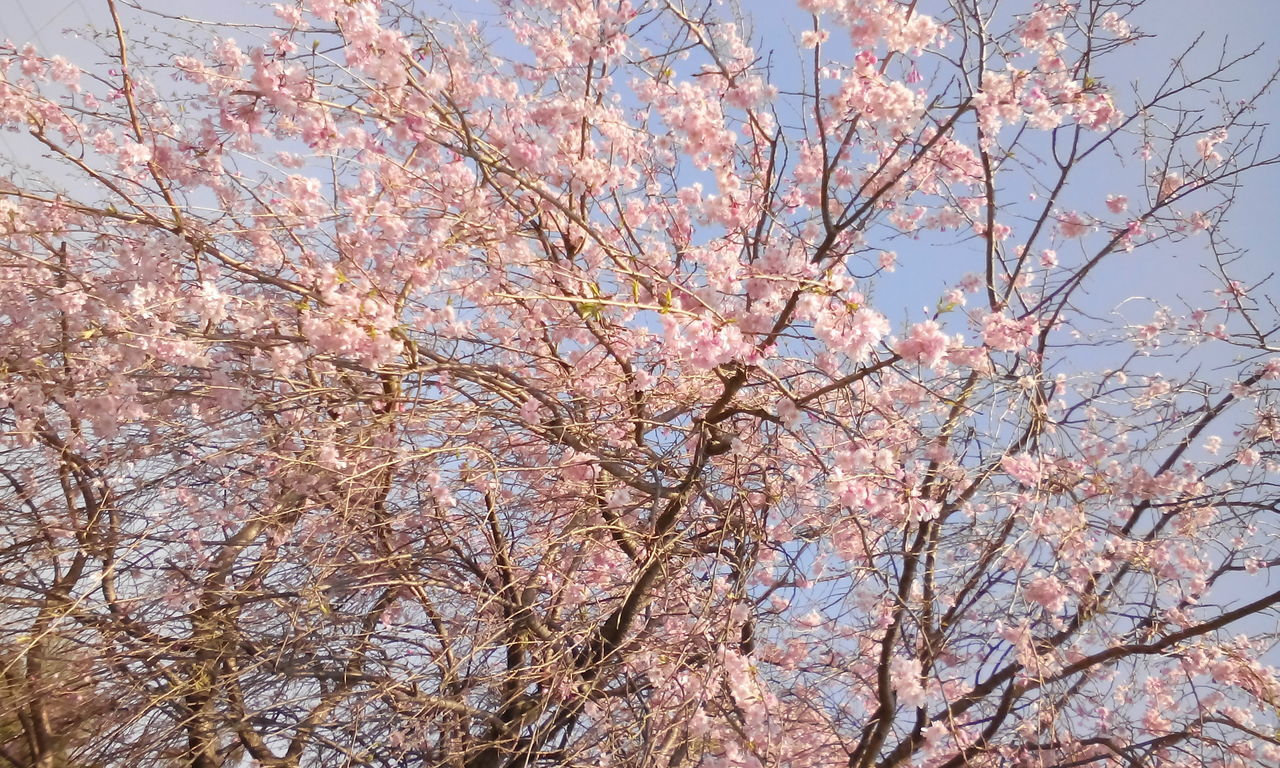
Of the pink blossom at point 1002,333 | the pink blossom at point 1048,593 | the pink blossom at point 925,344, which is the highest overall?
the pink blossom at point 1002,333

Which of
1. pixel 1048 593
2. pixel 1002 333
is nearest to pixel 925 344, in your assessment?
pixel 1002 333

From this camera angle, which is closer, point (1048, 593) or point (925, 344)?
point (925, 344)

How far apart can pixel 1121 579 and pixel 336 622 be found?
12.2 feet

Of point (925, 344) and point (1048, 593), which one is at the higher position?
point (925, 344)

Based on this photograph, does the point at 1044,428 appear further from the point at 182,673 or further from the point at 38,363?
the point at 38,363

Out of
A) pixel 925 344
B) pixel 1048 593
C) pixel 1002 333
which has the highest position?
pixel 1002 333

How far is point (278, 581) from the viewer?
374cm

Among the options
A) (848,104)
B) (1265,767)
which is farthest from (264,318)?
(1265,767)

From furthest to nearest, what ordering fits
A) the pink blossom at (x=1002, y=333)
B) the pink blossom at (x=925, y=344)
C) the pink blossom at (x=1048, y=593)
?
the pink blossom at (x=1048, y=593), the pink blossom at (x=1002, y=333), the pink blossom at (x=925, y=344)

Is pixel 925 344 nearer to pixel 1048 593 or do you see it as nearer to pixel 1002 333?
pixel 1002 333

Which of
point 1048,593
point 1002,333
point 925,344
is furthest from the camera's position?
point 1048,593

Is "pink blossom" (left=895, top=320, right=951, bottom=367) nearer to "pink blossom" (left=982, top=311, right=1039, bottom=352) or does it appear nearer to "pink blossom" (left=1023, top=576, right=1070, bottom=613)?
"pink blossom" (left=982, top=311, right=1039, bottom=352)

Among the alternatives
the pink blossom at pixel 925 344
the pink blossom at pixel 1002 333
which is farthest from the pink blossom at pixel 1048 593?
the pink blossom at pixel 925 344

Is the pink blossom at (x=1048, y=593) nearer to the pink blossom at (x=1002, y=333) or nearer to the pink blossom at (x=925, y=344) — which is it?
the pink blossom at (x=1002, y=333)
